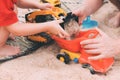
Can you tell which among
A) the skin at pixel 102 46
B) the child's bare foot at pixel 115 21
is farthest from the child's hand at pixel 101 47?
the child's bare foot at pixel 115 21

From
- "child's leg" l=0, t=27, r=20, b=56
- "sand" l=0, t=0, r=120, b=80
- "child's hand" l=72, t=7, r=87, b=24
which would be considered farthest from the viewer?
"child's hand" l=72, t=7, r=87, b=24

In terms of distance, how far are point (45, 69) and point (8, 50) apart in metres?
0.22

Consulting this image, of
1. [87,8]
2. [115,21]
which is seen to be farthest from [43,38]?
[115,21]

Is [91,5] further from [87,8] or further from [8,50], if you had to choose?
[8,50]

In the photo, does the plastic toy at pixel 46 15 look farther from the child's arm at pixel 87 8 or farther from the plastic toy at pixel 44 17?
the child's arm at pixel 87 8

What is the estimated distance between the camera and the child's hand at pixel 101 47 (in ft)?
4.17

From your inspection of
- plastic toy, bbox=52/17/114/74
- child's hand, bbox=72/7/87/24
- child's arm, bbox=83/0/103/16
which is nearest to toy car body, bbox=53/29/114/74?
plastic toy, bbox=52/17/114/74

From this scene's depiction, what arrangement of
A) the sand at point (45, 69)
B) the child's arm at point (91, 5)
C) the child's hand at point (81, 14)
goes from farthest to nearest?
the child's arm at point (91, 5) < the child's hand at point (81, 14) < the sand at point (45, 69)

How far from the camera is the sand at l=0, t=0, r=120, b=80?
4.10 feet

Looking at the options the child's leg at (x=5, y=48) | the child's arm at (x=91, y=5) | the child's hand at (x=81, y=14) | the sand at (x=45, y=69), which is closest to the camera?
the sand at (x=45, y=69)

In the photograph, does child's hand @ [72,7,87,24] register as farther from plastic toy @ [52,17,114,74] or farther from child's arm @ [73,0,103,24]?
plastic toy @ [52,17,114,74]

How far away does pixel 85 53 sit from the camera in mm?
1303

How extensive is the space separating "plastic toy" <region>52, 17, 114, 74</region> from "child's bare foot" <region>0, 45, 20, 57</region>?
0.61 ft

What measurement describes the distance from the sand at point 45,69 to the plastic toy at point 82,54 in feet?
0.08
